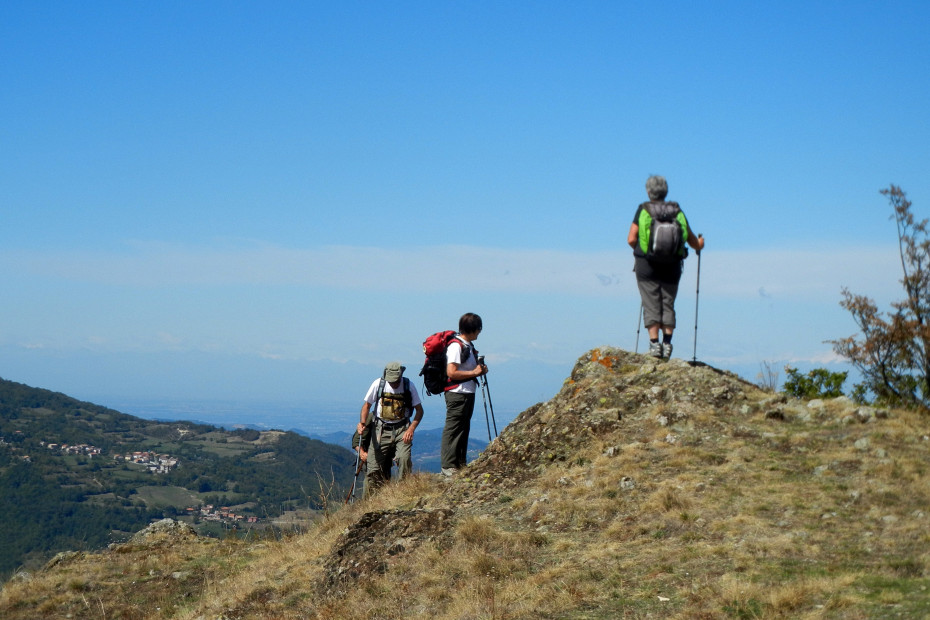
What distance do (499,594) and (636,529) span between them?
1880 millimetres

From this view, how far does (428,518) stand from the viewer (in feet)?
32.2

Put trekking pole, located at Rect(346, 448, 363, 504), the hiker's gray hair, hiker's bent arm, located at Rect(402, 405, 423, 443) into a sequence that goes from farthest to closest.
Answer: trekking pole, located at Rect(346, 448, 363, 504), hiker's bent arm, located at Rect(402, 405, 423, 443), the hiker's gray hair

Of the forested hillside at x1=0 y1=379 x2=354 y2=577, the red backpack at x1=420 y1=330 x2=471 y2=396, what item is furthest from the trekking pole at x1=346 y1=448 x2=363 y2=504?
the forested hillside at x1=0 y1=379 x2=354 y2=577

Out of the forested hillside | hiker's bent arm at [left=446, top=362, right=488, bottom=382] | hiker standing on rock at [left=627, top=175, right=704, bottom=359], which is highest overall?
hiker standing on rock at [left=627, top=175, right=704, bottom=359]

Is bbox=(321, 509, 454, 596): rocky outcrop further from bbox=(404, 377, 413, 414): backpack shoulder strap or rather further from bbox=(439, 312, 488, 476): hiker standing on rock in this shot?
bbox=(404, 377, 413, 414): backpack shoulder strap

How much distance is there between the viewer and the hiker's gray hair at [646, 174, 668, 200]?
439 inches

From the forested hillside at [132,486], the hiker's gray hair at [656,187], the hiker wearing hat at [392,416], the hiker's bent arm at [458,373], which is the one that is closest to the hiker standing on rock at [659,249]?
the hiker's gray hair at [656,187]

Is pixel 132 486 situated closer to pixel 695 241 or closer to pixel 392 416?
pixel 392 416

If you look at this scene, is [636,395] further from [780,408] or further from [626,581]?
[626,581]

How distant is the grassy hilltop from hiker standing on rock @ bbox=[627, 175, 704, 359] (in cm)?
131

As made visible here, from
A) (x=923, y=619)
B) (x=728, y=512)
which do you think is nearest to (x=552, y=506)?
(x=728, y=512)

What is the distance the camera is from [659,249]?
10.9 m

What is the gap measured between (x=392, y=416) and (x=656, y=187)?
5.42m

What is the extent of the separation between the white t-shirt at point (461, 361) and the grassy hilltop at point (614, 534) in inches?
47.3
